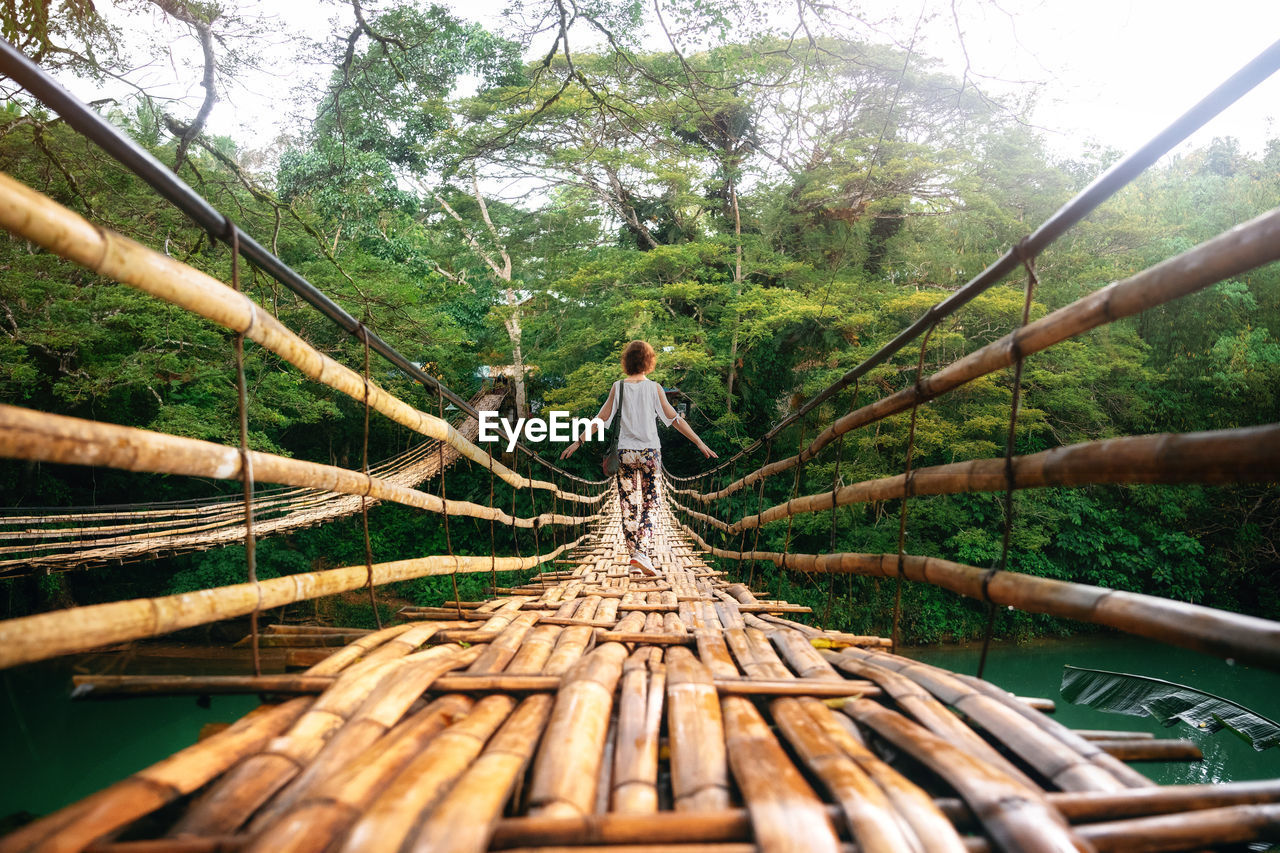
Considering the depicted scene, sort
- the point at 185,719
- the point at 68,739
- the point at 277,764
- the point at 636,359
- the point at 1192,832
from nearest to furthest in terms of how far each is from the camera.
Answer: the point at 1192,832 → the point at 277,764 → the point at 636,359 → the point at 68,739 → the point at 185,719

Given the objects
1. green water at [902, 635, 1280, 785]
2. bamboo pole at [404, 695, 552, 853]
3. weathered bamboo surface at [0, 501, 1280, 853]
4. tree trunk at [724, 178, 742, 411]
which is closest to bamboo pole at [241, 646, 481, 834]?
weathered bamboo surface at [0, 501, 1280, 853]

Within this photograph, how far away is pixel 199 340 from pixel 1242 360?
11.8 metres

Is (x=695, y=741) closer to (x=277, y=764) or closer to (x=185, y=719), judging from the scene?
(x=277, y=764)

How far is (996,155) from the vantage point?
734 cm

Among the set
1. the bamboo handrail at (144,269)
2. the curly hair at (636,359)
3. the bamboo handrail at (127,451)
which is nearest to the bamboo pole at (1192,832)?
the bamboo handrail at (127,451)

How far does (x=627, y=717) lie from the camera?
28.7 inches

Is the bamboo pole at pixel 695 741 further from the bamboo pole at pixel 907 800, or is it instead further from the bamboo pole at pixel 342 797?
the bamboo pole at pixel 342 797

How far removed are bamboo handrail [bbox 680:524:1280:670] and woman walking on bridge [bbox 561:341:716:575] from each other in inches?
62.0

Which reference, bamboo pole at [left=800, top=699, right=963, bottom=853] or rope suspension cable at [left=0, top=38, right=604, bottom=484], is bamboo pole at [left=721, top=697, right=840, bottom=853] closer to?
bamboo pole at [left=800, top=699, right=963, bottom=853]

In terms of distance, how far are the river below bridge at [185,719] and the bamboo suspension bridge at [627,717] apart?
18.6ft

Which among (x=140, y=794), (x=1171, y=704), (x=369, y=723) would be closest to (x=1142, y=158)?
(x=369, y=723)

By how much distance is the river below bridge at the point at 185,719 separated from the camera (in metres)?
5.89

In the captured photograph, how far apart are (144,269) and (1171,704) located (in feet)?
12.1

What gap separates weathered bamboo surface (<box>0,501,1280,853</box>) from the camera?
50 centimetres
